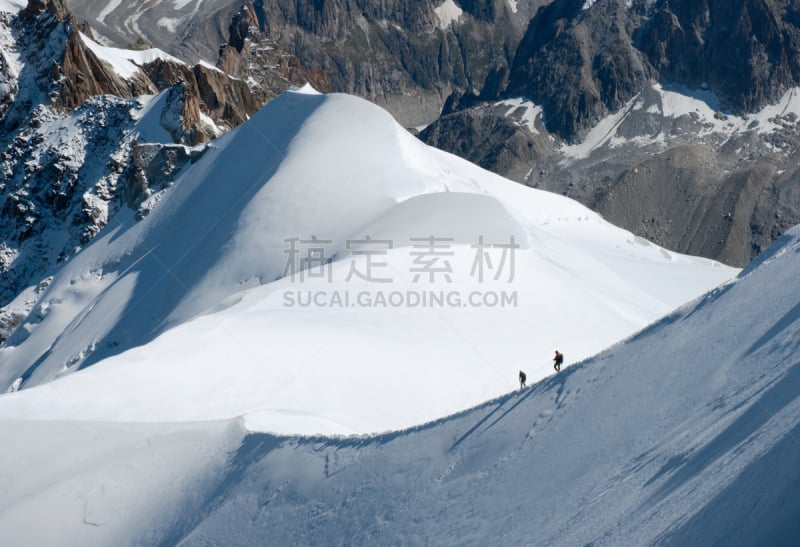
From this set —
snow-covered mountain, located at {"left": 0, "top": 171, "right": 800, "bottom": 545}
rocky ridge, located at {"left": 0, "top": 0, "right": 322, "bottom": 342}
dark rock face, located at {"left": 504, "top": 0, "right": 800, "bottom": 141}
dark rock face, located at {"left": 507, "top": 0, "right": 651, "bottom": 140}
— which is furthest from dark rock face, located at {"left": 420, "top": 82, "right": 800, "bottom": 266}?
snow-covered mountain, located at {"left": 0, "top": 171, "right": 800, "bottom": 545}

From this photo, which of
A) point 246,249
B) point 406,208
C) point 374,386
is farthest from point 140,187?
point 374,386

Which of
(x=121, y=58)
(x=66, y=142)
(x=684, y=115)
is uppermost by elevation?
(x=121, y=58)

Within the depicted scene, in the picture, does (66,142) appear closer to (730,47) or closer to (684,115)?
(684,115)

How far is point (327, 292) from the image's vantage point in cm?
3391

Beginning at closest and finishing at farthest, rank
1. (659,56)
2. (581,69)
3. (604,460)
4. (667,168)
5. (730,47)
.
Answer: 1. (604,460)
2. (667,168)
3. (730,47)
4. (659,56)
5. (581,69)

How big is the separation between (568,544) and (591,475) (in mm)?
1924

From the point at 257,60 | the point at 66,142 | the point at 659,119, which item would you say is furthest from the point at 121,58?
the point at 659,119

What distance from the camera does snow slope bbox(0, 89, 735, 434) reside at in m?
24.7

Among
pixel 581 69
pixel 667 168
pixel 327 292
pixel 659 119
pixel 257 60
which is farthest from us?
pixel 581 69

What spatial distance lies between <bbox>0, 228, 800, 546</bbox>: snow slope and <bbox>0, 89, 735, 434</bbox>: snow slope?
1.93 m

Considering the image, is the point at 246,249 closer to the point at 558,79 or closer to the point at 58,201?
the point at 58,201

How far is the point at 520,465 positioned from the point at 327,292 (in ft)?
64.7

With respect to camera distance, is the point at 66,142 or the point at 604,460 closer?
the point at 604,460

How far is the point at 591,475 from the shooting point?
13.4m
